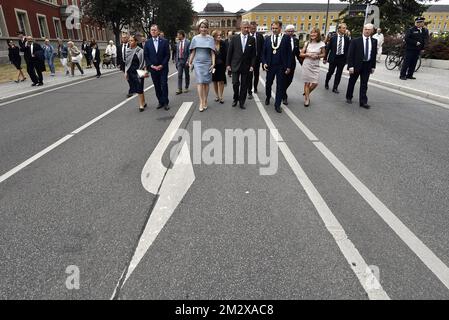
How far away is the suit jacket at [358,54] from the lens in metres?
7.11

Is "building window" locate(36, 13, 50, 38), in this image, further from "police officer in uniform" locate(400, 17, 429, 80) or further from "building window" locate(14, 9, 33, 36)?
"police officer in uniform" locate(400, 17, 429, 80)

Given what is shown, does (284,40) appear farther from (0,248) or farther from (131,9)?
(131,9)

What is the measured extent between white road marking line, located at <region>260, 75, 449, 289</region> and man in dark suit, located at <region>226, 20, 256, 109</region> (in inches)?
146

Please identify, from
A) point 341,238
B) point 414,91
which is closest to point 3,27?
point 414,91

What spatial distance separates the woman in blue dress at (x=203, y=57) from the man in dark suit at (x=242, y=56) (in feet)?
1.67

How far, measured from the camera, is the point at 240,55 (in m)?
7.19

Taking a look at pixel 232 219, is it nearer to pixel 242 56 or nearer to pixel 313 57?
pixel 242 56

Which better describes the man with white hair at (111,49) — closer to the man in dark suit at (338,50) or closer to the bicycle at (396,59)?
the man in dark suit at (338,50)

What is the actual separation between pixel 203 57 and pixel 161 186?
482 cm

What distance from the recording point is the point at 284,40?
666 cm

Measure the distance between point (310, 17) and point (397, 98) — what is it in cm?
12859

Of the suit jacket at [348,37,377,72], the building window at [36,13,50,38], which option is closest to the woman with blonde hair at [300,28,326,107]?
the suit jacket at [348,37,377,72]

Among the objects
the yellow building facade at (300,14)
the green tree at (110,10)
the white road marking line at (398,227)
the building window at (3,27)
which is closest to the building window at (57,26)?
the green tree at (110,10)
